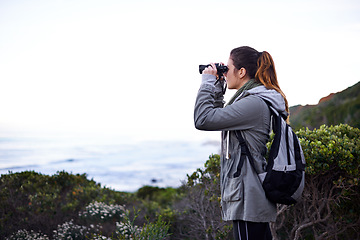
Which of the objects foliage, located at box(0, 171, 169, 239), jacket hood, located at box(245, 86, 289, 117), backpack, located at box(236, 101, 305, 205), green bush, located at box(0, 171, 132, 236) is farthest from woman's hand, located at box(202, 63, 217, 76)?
green bush, located at box(0, 171, 132, 236)

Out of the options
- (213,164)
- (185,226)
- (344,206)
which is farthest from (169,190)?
(344,206)

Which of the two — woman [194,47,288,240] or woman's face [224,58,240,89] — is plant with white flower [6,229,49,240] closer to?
woman [194,47,288,240]

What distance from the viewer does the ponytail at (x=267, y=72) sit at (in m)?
2.24

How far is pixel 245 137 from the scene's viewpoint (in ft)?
6.98

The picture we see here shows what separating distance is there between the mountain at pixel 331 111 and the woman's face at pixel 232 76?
4071mm

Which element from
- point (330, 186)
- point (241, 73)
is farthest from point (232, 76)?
point (330, 186)

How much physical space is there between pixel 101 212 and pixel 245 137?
174 inches

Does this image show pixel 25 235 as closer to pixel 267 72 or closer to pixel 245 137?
pixel 245 137

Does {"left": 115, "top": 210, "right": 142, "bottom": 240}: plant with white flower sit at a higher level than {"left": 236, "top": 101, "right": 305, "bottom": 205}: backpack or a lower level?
lower

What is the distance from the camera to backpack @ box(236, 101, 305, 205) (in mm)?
2027

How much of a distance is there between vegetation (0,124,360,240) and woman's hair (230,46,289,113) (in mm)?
1680

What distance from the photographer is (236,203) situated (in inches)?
81.9

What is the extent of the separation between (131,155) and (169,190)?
591 inches

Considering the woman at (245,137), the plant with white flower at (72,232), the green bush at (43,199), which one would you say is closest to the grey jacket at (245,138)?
the woman at (245,137)
